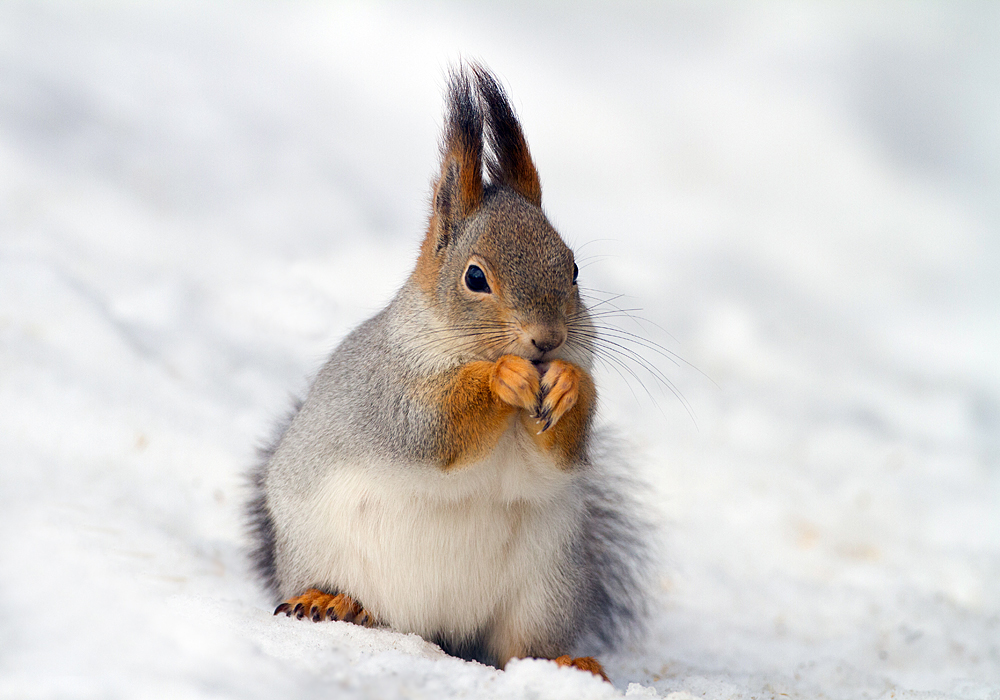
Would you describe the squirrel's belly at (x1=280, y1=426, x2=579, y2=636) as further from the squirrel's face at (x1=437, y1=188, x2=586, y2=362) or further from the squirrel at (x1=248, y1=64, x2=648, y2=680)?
the squirrel's face at (x1=437, y1=188, x2=586, y2=362)

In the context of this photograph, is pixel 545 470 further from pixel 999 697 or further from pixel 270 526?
pixel 999 697

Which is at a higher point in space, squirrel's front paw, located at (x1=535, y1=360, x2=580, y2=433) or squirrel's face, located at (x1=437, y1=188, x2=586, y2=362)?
squirrel's face, located at (x1=437, y1=188, x2=586, y2=362)

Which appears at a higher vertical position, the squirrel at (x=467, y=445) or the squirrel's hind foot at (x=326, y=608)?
the squirrel at (x=467, y=445)

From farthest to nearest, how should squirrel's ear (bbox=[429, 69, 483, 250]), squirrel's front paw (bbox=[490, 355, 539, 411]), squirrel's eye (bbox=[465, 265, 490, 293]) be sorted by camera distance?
1. squirrel's ear (bbox=[429, 69, 483, 250])
2. squirrel's eye (bbox=[465, 265, 490, 293])
3. squirrel's front paw (bbox=[490, 355, 539, 411])

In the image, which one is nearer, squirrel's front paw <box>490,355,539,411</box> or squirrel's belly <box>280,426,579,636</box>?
squirrel's front paw <box>490,355,539,411</box>

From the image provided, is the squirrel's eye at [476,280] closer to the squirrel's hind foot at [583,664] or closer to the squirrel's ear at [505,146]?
the squirrel's ear at [505,146]

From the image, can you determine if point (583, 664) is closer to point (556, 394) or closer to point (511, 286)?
point (556, 394)

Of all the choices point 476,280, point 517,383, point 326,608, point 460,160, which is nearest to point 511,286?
point 476,280

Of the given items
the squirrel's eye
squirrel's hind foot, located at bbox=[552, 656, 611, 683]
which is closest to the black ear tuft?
the squirrel's eye

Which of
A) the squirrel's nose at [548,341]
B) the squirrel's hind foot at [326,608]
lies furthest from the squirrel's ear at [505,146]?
the squirrel's hind foot at [326,608]
